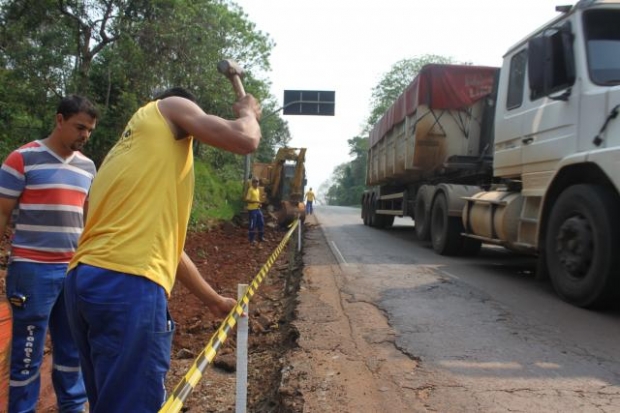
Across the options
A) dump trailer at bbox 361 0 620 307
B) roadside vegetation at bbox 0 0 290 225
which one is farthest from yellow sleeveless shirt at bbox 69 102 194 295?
roadside vegetation at bbox 0 0 290 225

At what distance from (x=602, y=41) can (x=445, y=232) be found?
14.2ft

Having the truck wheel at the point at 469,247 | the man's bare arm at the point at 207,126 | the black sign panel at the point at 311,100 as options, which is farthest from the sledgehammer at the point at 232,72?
the black sign panel at the point at 311,100

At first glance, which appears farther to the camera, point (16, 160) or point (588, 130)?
point (588, 130)

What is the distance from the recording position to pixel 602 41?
5406 mm

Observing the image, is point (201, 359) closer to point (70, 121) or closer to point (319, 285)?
point (70, 121)

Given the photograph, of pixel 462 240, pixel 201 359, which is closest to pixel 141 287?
pixel 201 359

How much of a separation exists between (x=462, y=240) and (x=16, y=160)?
24.9 feet

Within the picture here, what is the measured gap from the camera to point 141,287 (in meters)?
1.79

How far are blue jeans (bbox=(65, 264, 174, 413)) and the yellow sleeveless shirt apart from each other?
0.16 ft

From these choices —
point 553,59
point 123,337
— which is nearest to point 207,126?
point 123,337

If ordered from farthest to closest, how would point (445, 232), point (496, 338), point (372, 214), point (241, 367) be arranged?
point (372, 214) → point (445, 232) → point (496, 338) → point (241, 367)

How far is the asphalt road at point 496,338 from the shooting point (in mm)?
3082

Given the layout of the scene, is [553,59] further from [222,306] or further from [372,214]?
[372,214]

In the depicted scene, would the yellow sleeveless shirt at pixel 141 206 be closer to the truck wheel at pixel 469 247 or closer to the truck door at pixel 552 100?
the truck door at pixel 552 100
